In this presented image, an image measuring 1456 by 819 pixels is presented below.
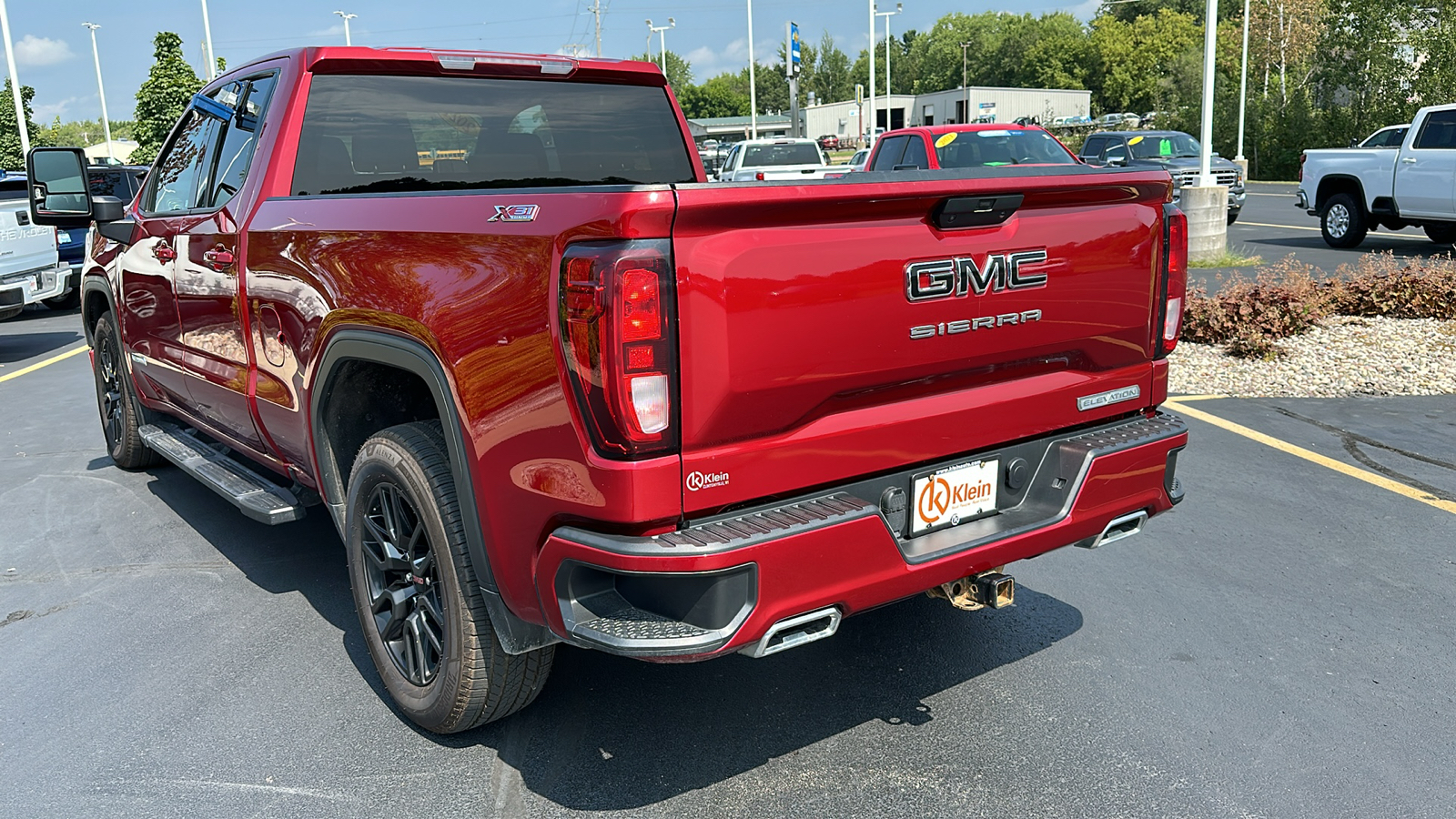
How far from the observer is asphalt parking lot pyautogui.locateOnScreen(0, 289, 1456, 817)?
297 cm

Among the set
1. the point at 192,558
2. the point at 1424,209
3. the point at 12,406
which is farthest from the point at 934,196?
the point at 1424,209

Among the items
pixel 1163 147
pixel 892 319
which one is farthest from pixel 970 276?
pixel 1163 147

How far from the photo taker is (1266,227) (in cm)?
2070

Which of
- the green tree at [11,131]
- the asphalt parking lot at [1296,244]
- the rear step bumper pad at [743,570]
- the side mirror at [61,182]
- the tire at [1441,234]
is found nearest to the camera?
the rear step bumper pad at [743,570]

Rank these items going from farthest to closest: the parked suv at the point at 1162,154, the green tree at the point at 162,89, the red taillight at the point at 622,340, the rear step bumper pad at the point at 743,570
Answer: the green tree at the point at 162,89, the parked suv at the point at 1162,154, the rear step bumper pad at the point at 743,570, the red taillight at the point at 622,340

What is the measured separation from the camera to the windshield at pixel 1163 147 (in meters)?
21.2

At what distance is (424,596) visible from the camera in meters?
3.26

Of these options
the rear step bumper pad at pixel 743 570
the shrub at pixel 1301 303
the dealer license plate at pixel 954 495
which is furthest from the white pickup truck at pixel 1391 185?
the rear step bumper pad at pixel 743 570

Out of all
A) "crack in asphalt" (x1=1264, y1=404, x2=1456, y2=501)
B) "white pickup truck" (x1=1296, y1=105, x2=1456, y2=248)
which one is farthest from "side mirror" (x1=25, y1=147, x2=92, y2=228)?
"white pickup truck" (x1=1296, y1=105, x2=1456, y2=248)

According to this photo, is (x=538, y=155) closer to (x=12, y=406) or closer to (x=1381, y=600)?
(x=1381, y=600)

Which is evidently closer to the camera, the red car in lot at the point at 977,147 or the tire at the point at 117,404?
the tire at the point at 117,404

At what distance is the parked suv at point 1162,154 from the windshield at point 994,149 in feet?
20.1

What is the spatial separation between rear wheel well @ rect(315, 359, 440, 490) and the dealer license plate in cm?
157

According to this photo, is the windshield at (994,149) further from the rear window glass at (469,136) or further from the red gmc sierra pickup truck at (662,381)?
the red gmc sierra pickup truck at (662,381)
